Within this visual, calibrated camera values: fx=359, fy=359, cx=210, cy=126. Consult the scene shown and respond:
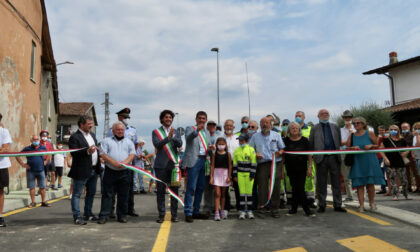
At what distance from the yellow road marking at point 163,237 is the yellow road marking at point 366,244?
2.25 meters

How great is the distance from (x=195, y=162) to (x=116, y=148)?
4.63 ft

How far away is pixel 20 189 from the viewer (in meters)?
12.8

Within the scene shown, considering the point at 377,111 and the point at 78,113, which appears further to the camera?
the point at 78,113

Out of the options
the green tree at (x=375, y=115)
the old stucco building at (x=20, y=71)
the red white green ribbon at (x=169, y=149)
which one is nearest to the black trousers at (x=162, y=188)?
the red white green ribbon at (x=169, y=149)

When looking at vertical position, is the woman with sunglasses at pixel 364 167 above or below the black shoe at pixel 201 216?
above

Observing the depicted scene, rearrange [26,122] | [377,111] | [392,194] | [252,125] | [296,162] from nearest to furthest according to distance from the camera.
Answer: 1. [296,162]
2. [252,125]
3. [392,194]
4. [26,122]
5. [377,111]

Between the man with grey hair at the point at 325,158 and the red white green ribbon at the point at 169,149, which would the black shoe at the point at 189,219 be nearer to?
the red white green ribbon at the point at 169,149

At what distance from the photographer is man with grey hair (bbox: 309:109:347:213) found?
23.2 ft

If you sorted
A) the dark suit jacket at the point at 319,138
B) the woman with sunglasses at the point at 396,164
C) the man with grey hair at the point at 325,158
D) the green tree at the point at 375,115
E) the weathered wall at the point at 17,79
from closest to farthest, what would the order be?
the man with grey hair at the point at 325,158
the dark suit jacket at the point at 319,138
the woman with sunglasses at the point at 396,164
the weathered wall at the point at 17,79
the green tree at the point at 375,115

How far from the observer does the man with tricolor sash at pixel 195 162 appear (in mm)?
6352

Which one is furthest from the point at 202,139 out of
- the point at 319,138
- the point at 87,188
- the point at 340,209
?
the point at 340,209

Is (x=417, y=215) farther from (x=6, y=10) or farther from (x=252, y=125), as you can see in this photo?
(x=6, y=10)

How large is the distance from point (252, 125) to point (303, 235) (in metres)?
3.36

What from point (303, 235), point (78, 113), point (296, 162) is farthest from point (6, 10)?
point (78, 113)
